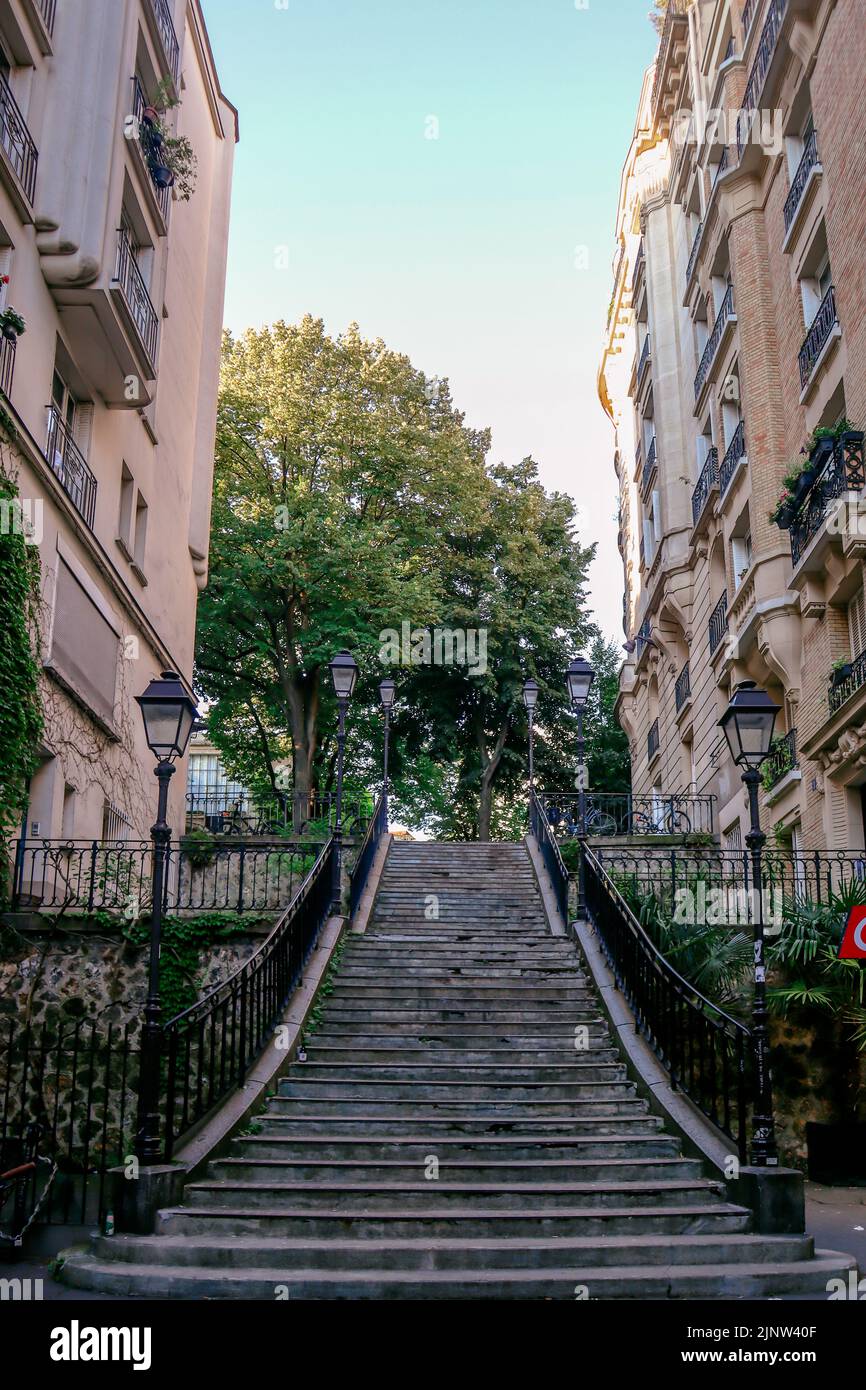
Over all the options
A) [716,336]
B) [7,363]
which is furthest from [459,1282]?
[716,336]

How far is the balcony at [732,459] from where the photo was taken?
2424cm

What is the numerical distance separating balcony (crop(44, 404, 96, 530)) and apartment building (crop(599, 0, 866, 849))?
10621 millimetres

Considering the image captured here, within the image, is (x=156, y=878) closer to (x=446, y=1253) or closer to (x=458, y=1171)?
(x=458, y=1171)

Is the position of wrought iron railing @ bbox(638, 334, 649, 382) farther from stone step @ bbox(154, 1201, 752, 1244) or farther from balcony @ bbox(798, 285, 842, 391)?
stone step @ bbox(154, 1201, 752, 1244)

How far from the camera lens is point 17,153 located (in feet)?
51.0

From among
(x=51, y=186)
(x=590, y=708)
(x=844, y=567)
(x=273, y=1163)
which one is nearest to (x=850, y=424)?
(x=844, y=567)

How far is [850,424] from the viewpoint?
17656mm

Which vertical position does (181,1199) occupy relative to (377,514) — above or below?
below

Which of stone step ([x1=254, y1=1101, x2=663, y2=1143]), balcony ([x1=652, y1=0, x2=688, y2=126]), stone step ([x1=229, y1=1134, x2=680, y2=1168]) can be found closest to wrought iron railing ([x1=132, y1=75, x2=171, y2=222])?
stone step ([x1=254, y1=1101, x2=663, y2=1143])

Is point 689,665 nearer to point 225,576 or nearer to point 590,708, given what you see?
point 225,576

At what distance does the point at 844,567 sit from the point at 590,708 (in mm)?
28286

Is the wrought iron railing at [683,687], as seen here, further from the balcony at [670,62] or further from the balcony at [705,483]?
the balcony at [670,62]

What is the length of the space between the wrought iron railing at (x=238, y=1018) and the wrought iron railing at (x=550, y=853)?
3.57m
